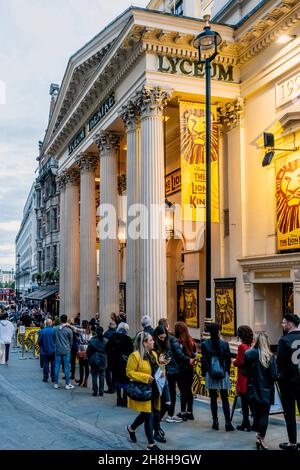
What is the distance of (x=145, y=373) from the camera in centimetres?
700

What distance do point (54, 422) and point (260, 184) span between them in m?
9.56

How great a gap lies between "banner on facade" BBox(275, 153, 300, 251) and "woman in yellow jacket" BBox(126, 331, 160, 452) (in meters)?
7.48

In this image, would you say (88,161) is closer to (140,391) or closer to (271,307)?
(271,307)

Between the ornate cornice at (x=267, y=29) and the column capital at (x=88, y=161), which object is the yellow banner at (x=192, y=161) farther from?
the column capital at (x=88, y=161)

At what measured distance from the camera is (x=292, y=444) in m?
6.95

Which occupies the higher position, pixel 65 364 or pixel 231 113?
pixel 231 113

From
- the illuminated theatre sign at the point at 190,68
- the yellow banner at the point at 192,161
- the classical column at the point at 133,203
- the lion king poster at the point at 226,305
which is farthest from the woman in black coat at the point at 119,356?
the illuminated theatre sign at the point at 190,68

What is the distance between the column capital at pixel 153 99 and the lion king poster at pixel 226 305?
5.91 metres

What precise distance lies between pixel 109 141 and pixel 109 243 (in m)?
4.16

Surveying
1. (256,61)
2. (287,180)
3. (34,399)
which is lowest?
(34,399)

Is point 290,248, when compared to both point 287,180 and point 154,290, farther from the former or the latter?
point 154,290

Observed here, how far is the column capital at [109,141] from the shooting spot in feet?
66.7

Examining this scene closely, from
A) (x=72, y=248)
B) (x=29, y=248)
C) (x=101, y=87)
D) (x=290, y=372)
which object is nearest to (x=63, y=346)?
(x=290, y=372)

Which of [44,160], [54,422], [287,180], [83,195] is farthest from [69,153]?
[44,160]
